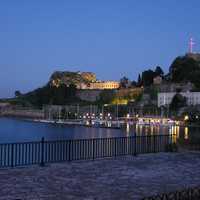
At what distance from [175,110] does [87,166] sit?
500 feet

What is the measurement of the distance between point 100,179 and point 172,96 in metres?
160

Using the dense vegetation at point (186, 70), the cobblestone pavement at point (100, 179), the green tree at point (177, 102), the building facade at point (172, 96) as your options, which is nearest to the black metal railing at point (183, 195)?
the cobblestone pavement at point (100, 179)

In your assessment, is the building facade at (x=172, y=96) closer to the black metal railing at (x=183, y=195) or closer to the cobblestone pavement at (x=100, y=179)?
the cobblestone pavement at (x=100, y=179)

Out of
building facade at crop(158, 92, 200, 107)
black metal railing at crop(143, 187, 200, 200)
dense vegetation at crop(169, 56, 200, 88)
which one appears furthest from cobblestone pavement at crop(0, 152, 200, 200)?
dense vegetation at crop(169, 56, 200, 88)

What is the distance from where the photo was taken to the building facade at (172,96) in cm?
16375

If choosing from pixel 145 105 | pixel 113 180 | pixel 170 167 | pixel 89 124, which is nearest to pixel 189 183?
pixel 113 180

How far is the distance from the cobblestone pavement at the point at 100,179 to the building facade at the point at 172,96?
14671 centimetres

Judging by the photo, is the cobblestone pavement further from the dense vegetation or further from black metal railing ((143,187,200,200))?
the dense vegetation

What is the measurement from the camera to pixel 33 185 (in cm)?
1322

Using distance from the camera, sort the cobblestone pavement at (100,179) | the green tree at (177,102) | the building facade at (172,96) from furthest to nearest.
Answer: the green tree at (177,102) → the building facade at (172,96) → the cobblestone pavement at (100,179)

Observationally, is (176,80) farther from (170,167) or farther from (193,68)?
(170,167)

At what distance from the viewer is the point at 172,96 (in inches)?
6806

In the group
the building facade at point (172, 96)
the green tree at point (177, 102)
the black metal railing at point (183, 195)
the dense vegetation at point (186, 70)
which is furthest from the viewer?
the dense vegetation at point (186, 70)

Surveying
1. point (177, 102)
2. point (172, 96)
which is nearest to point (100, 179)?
point (177, 102)
